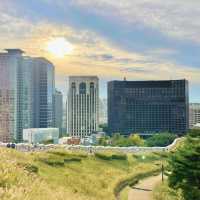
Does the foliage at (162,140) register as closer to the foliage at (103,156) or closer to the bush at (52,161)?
the foliage at (103,156)

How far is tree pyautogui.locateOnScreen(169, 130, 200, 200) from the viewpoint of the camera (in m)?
28.0

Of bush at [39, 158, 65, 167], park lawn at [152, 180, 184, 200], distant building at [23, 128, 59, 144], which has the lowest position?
distant building at [23, 128, 59, 144]

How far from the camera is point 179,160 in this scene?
95.2ft

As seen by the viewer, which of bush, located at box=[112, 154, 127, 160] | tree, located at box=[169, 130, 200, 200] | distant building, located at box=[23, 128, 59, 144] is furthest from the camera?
distant building, located at box=[23, 128, 59, 144]

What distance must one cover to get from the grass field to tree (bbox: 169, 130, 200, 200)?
4.86 meters

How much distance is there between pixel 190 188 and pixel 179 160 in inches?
79.0

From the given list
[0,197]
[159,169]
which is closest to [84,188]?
[0,197]

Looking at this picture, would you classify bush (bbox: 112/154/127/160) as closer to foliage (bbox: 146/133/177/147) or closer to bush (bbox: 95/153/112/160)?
bush (bbox: 95/153/112/160)

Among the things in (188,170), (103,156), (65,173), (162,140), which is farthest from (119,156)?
(162,140)

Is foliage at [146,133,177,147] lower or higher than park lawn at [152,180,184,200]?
lower

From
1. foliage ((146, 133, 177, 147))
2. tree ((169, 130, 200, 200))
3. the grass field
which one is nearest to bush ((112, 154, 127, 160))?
the grass field

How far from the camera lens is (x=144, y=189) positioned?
37.3m

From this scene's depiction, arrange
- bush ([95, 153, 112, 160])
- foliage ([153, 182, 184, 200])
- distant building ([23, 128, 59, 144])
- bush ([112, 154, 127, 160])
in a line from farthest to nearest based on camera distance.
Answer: distant building ([23, 128, 59, 144])
bush ([112, 154, 127, 160])
bush ([95, 153, 112, 160])
foliage ([153, 182, 184, 200])

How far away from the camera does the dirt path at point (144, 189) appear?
3338 cm
